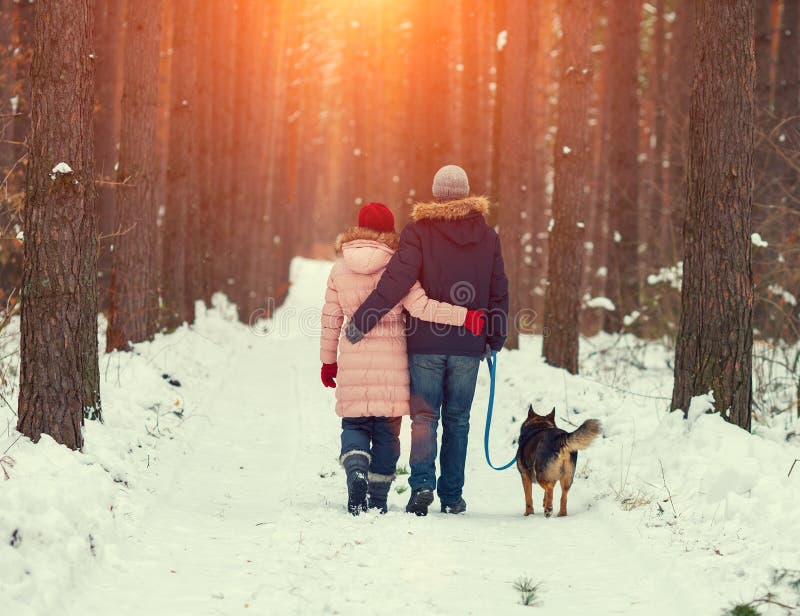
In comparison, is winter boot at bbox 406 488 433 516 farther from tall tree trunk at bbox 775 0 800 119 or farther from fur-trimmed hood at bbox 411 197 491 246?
tall tree trunk at bbox 775 0 800 119

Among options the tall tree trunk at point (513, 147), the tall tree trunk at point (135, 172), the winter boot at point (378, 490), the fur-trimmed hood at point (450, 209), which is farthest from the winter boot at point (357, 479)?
the tall tree trunk at point (513, 147)

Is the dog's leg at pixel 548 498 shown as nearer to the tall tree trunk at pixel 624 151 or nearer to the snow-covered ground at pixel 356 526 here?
the snow-covered ground at pixel 356 526

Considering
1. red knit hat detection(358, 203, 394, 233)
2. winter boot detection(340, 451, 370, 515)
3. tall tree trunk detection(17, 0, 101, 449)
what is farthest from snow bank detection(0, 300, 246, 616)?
red knit hat detection(358, 203, 394, 233)

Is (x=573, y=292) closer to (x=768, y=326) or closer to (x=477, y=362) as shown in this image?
(x=768, y=326)

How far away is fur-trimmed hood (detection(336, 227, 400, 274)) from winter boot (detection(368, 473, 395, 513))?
1587mm

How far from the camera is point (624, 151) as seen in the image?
1725 cm

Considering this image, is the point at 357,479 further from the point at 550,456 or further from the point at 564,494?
the point at 564,494

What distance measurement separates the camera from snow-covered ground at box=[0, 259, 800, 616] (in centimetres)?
449

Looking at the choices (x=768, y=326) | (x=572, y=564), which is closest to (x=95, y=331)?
(x=572, y=564)

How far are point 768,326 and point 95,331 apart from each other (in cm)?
1095

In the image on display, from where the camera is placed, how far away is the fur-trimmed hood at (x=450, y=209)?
650 cm

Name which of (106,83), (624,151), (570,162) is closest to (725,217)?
(570,162)

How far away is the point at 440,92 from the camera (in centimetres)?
1612

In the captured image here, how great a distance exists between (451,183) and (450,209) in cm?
21
